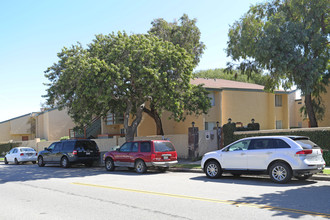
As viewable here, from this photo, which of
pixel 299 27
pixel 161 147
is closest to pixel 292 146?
pixel 161 147

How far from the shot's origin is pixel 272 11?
23.7 m

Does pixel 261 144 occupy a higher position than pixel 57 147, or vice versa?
pixel 261 144

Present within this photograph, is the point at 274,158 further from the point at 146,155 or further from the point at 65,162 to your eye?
the point at 65,162

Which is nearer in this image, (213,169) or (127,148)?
(213,169)

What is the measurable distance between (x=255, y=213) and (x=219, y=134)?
14.5 metres

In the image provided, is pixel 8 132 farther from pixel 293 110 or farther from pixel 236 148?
pixel 236 148

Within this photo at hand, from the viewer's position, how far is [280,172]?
11.9 m

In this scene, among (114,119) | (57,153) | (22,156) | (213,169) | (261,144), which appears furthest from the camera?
(114,119)

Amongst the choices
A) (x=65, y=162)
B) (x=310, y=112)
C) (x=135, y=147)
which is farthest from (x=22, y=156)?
(x=310, y=112)

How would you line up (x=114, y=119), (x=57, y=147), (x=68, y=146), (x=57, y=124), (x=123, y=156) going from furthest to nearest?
(x=57, y=124)
(x=114, y=119)
(x=57, y=147)
(x=68, y=146)
(x=123, y=156)

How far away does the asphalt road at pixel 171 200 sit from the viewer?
7.52m

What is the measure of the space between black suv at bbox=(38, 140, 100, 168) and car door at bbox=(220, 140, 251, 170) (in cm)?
1120

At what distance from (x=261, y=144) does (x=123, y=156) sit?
7.88 metres

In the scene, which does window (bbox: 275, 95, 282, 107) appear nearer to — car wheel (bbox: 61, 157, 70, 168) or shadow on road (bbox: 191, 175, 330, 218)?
car wheel (bbox: 61, 157, 70, 168)
